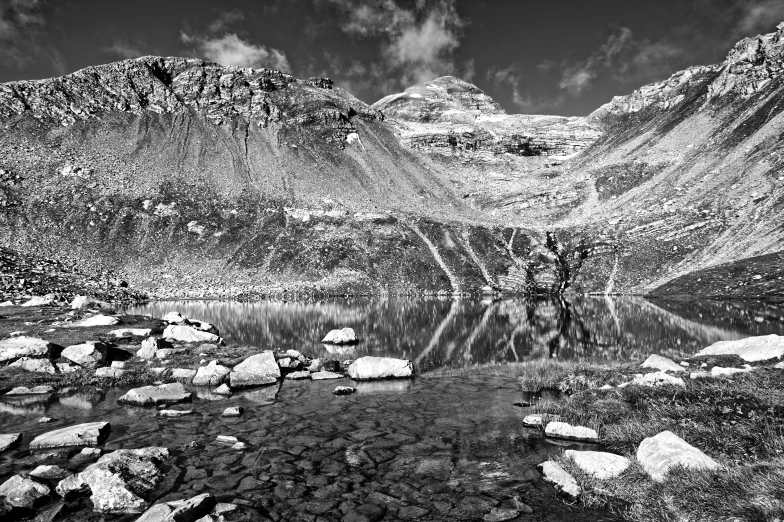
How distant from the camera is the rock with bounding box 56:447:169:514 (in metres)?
11.4

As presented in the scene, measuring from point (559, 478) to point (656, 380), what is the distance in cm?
1169

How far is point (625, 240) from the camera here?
108938 millimetres

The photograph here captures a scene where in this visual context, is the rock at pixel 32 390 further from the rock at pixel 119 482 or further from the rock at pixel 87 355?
the rock at pixel 119 482

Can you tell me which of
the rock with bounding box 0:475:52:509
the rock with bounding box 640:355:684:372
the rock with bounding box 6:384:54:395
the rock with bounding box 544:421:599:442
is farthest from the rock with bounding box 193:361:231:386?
the rock with bounding box 640:355:684:372

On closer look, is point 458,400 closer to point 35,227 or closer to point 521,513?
→ point 521,513

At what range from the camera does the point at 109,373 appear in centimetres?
2517

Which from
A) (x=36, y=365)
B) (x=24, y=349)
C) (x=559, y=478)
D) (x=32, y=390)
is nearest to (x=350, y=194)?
(x=24, y=349)

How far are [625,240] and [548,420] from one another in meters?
104

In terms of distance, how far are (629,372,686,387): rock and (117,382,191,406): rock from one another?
21.9 meters

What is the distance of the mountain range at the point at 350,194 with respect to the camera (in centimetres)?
9850

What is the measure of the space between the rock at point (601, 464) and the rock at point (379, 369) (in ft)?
47.4

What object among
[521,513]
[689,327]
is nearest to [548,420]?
[521,513]

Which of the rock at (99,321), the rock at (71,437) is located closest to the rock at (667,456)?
the rock at (71,437)

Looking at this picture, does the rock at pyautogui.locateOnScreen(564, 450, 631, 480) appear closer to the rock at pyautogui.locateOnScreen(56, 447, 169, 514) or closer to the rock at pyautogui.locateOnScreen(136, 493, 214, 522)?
the rock at pyautogui.locateOnScreen(136, 493, 214, 522)
